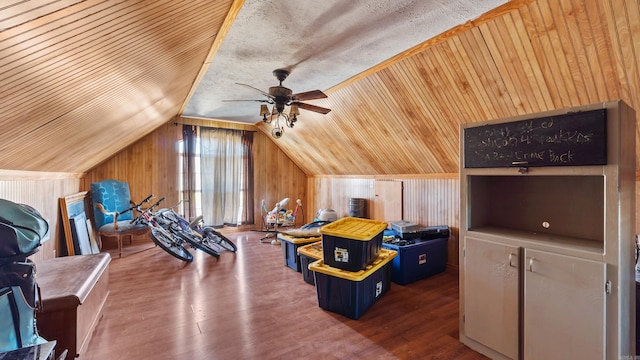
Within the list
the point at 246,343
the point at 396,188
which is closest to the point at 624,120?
the point at 246,343

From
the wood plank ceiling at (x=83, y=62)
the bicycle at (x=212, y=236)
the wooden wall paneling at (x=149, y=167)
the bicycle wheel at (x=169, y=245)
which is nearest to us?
the wood plank ceiling at (x=83, y=62)

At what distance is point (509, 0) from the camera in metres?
2.00

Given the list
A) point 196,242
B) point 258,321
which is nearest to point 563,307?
point 258,321

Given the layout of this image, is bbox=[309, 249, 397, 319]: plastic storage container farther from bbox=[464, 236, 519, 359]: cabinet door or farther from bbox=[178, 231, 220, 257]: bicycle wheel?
bbox=[178, 231, 220, 257]: bicycle wheel

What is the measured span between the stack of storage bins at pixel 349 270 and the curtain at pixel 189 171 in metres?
4.31

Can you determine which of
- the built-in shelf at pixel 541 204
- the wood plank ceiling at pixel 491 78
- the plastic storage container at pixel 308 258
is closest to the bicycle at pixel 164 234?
the plastic storage container at pixel 308 258

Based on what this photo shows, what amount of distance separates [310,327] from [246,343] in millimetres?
566

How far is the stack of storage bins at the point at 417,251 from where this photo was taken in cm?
343

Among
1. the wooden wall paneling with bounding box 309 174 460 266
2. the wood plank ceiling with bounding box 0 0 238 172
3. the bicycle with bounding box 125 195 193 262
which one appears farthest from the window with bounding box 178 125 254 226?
the wood plank ceiling with bounding box 0 0 238 172

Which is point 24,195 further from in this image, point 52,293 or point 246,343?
point 246,343

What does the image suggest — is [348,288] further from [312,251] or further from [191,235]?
[191,235]

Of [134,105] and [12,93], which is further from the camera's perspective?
[134,105]

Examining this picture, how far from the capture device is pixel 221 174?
632cm

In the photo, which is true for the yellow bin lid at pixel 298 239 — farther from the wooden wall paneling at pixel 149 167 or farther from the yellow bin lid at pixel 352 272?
the wooden wall paneling at pixel 149 167
